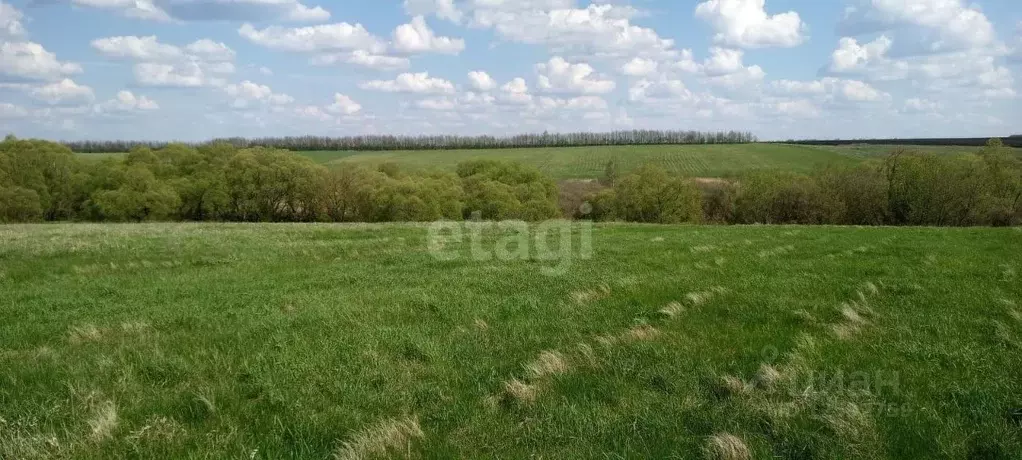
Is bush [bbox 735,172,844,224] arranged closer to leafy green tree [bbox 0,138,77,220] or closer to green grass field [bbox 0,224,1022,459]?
green grass field [bbox 0,224,1022,459]

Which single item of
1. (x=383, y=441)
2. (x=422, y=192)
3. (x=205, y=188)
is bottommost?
(x=422, y=192)

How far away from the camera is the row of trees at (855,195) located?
196ft

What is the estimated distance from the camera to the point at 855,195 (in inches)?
2638

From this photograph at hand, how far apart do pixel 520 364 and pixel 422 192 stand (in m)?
66.9

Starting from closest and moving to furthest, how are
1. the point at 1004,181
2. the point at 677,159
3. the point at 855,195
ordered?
the point at 1004,181 → the point at 855,195 → the point at 677,159

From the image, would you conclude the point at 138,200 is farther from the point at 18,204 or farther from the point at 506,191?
the point at 506,191

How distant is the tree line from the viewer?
6159 cm

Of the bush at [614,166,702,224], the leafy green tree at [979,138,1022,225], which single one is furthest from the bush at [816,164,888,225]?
the bush at [614,166,702,224]

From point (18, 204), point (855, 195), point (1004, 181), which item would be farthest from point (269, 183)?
point (1004, 181)

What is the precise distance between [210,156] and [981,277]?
3188 inches

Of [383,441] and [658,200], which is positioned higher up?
[383,441]

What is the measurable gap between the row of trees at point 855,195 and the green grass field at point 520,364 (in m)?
56.7

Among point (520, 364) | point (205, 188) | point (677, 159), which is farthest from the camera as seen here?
point (677, 159)

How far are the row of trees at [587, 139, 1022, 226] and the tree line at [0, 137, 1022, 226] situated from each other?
5.2 inches
